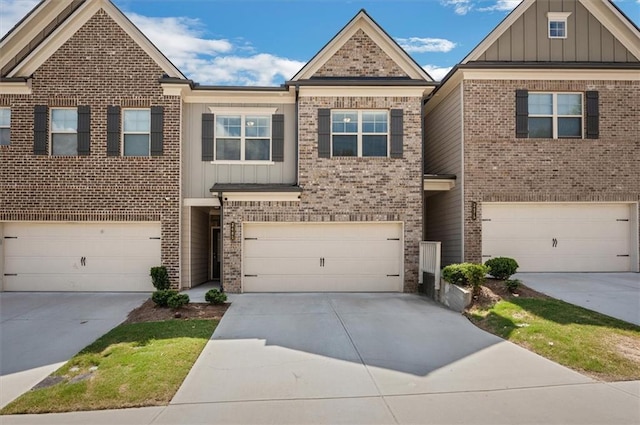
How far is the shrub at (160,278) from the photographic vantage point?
40.7ft

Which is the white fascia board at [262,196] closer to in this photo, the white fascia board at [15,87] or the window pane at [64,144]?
the window pane at [64,144]

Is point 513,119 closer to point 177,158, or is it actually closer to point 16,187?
point 177,158

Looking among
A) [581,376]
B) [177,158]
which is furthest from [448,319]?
[177,158]

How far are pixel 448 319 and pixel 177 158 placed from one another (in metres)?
8.74

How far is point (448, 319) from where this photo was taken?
→ 9586mm

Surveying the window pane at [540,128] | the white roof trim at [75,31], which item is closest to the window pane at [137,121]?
the white roof trim at [75,31]

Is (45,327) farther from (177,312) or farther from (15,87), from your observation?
(15,87)

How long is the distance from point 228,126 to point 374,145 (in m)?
4.52

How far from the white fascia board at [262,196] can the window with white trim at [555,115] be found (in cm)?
740

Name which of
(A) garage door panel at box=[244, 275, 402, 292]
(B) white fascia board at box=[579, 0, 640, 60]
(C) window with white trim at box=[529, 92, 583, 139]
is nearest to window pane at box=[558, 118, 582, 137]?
(C) window with white trim at box=[529, 92, 583, 139]

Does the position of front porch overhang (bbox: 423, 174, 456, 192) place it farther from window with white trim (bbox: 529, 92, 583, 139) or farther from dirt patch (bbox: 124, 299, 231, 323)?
dirt patch (bbox: 124, 299, 231, 323)

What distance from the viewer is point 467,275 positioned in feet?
33.7

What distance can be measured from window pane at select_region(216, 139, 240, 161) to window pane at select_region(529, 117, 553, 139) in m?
8.90

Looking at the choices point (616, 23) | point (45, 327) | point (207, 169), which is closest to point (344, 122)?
point (207, 169)
